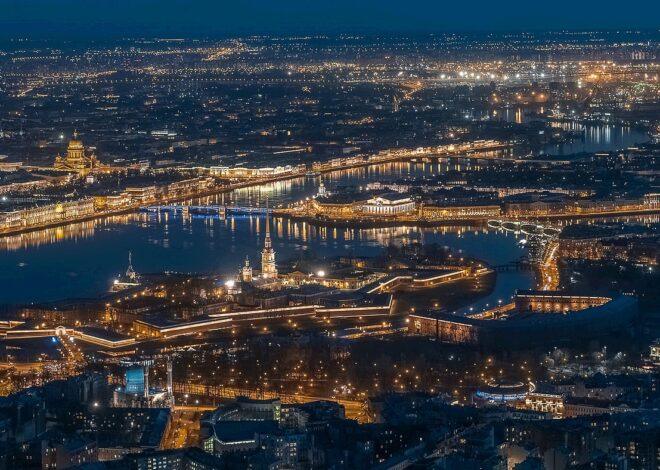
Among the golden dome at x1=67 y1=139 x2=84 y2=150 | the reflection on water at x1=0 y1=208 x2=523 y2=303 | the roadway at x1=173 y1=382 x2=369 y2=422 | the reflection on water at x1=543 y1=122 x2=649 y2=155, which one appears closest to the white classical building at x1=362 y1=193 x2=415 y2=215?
the reflection on water at x1=0 y1=208 x2=523 y2=303

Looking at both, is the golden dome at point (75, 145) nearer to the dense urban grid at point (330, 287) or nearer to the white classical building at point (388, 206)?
the dense urban grid at point (330, 287)

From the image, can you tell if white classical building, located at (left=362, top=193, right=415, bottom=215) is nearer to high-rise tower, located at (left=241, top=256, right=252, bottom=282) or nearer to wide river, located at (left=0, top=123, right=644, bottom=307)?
wide river, located at (left=0, top=123, right=644, bottom=307)

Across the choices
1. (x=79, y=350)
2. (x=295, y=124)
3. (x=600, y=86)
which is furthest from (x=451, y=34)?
(x=79, y=350)

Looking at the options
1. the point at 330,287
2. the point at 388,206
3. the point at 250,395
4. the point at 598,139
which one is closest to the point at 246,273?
the point at 330,287

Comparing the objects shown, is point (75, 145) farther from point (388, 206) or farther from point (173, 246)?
point (173, 246)

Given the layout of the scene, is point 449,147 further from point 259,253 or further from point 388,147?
point 259,253

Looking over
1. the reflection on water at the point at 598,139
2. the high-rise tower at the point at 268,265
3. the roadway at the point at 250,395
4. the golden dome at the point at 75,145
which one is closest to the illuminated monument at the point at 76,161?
the golden dome at the point at 75,145
